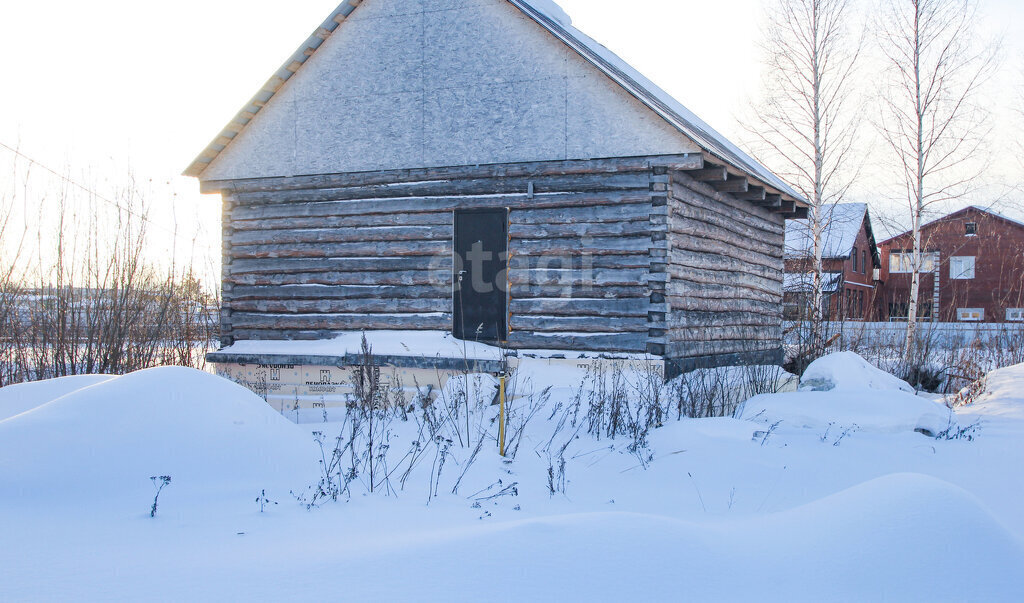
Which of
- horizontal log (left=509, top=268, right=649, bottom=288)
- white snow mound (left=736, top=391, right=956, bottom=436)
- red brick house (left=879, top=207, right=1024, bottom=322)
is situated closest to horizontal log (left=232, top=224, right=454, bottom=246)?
horizontal log (left=509, top=268, right=649, bottom=288)

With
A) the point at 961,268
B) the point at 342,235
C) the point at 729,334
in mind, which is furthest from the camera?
the point at 961,268

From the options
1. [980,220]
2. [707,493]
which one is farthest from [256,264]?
[980,220]

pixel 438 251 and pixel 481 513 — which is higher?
pixel 438 251

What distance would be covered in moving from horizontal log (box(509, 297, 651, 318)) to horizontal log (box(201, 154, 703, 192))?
1.65 meters

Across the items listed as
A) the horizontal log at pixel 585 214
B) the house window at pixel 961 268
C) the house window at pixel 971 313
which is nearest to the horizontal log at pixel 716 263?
the horizontal log at pixel 585 214

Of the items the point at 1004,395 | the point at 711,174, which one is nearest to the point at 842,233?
the point at 1004,395

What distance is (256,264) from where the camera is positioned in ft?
38.7

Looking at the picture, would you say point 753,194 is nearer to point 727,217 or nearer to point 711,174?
point 727,217

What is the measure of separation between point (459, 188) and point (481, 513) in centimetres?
686

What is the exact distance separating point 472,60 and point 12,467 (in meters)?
7.98

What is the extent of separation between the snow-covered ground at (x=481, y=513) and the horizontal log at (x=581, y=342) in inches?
113

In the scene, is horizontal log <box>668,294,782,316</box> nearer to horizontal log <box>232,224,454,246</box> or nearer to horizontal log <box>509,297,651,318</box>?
horizontal log <box>509,297,651,318</box>

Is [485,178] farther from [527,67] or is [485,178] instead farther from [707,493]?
[707,493]

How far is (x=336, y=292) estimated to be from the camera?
37.0 feet
